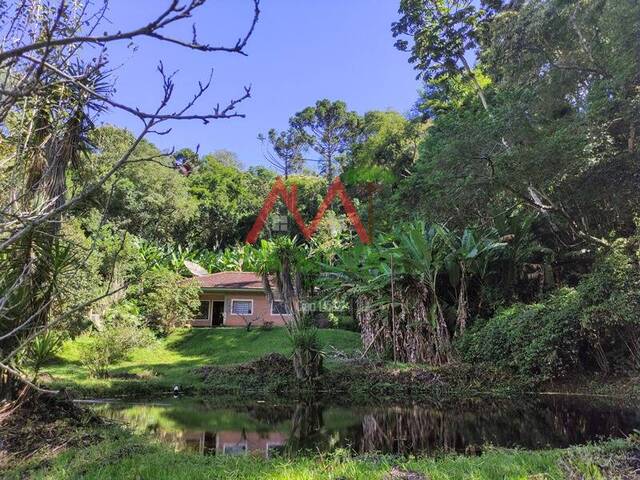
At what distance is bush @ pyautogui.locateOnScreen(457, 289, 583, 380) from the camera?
411 inches

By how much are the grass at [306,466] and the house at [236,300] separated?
18.0 m

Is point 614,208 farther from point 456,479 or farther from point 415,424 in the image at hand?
point 456,479

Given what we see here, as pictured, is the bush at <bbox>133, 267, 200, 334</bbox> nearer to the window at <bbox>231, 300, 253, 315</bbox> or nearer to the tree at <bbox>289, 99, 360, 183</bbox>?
the window at <bbox>231, 300, 253, 315</bbox>

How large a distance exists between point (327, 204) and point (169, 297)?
1251cm

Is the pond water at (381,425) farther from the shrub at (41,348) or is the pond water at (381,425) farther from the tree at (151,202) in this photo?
the tree at (151,202)

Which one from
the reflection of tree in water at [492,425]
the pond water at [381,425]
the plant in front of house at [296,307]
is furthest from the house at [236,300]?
the reflection of tree in water at [492,425]

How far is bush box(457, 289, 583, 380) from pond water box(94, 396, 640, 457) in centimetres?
90

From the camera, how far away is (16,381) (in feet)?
18.6

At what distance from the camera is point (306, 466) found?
4.41 m

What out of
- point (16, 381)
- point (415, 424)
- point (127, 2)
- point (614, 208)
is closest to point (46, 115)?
point (127, 2)

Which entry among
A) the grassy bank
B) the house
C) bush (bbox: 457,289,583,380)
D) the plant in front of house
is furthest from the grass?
the house

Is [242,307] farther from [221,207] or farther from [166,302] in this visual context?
[221,207]

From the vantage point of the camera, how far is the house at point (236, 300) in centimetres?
2328

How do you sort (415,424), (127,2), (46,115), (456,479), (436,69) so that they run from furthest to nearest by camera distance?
(436,69)
(415,424)
(46,115)
(456,479)
(127,2)
